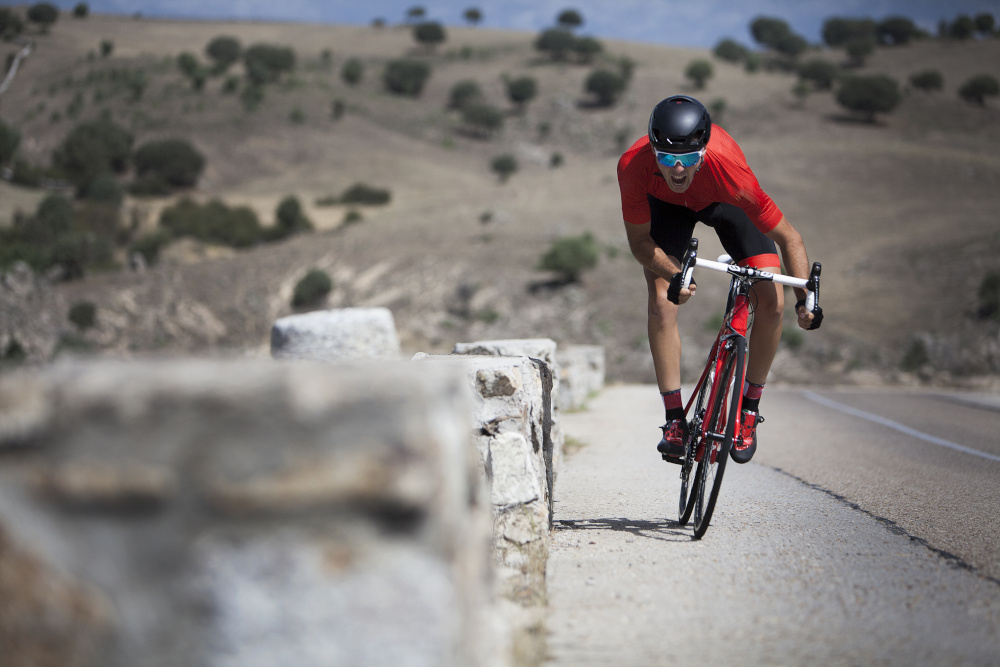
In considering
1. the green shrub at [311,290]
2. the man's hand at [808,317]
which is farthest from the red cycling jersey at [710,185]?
the green shrub at [311,290]

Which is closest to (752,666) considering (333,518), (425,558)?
(425,558)

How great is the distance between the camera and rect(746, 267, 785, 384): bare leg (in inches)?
173

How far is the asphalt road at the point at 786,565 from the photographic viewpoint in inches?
106

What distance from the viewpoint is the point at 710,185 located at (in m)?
4.27

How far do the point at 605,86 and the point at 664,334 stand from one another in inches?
2955

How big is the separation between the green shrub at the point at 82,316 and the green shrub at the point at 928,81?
71.5 m

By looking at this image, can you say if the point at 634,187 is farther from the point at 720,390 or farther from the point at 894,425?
the point at 894,425

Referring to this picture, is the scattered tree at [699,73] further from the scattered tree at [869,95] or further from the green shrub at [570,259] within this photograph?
the green shrub at [570,259]

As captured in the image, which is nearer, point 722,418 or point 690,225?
point 722,418

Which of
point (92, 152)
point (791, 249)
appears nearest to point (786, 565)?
point (791, 249)

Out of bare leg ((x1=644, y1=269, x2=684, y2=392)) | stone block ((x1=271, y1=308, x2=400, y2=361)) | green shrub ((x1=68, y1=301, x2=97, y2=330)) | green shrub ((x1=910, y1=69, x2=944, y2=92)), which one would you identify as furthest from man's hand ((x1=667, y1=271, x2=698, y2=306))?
green shrub ((x1=910, y1=69, x2=944, y2=92))

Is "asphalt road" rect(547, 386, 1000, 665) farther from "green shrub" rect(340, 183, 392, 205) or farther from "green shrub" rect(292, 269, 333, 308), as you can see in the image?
"green shrub" rect(340, 183, 392, 205)

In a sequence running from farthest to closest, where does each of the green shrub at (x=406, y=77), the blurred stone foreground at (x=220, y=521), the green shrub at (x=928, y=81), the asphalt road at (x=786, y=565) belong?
the green shrub at (x=406, y=77)
the green shrub at (x=928, y=81)
the asphalt road at (x=786, y=565)
the blurred stone foreground at (x=220, y=521)

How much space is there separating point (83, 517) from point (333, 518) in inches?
22.2
